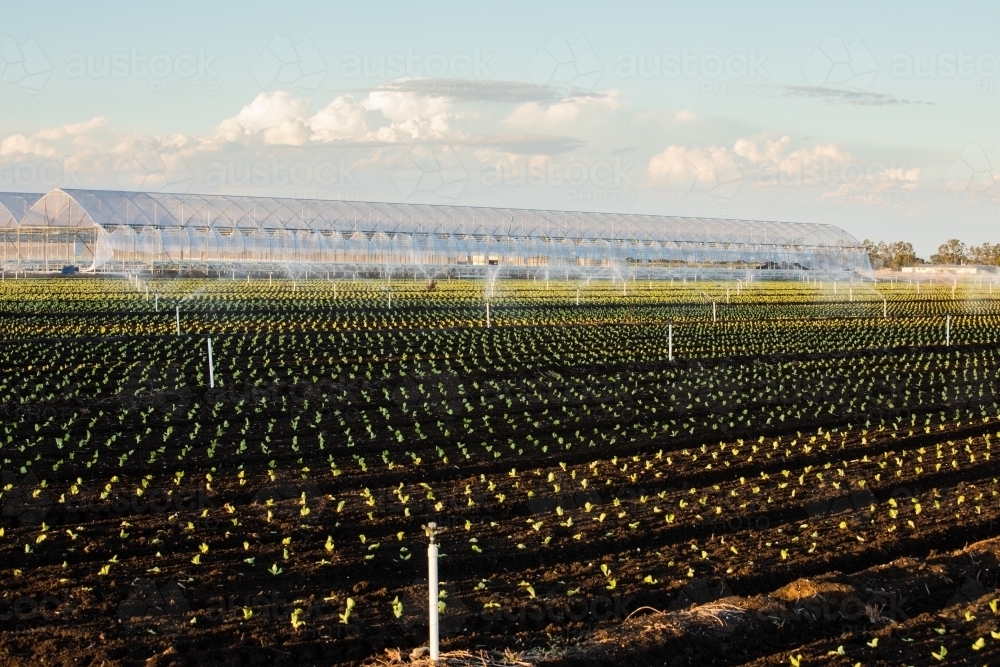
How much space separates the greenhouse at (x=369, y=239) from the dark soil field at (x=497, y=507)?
35.8m

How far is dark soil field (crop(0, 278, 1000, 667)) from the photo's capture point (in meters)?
5.91

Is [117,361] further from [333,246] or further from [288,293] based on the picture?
[333,246]

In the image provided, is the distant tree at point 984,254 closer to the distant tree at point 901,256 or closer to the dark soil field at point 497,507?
the distant tree at point 901,256

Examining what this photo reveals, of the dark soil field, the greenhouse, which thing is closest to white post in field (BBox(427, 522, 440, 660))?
the dark soil field

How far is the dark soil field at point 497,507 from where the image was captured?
19.4ft

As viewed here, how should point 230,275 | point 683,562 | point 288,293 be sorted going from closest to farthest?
point 683,562, point 288,293, point 230,275

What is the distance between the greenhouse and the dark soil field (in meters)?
35.8

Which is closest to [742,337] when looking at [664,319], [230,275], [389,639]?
[664,319]

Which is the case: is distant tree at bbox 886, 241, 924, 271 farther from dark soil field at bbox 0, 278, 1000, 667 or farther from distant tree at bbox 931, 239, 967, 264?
dark soil field at bbox 0, 278, 1000, 667

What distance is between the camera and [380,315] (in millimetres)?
27641

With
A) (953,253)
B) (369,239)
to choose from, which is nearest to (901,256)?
(953,253)

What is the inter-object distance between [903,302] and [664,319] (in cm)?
1514

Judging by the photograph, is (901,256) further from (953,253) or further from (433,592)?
(433,592)

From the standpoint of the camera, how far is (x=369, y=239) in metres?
58.2
